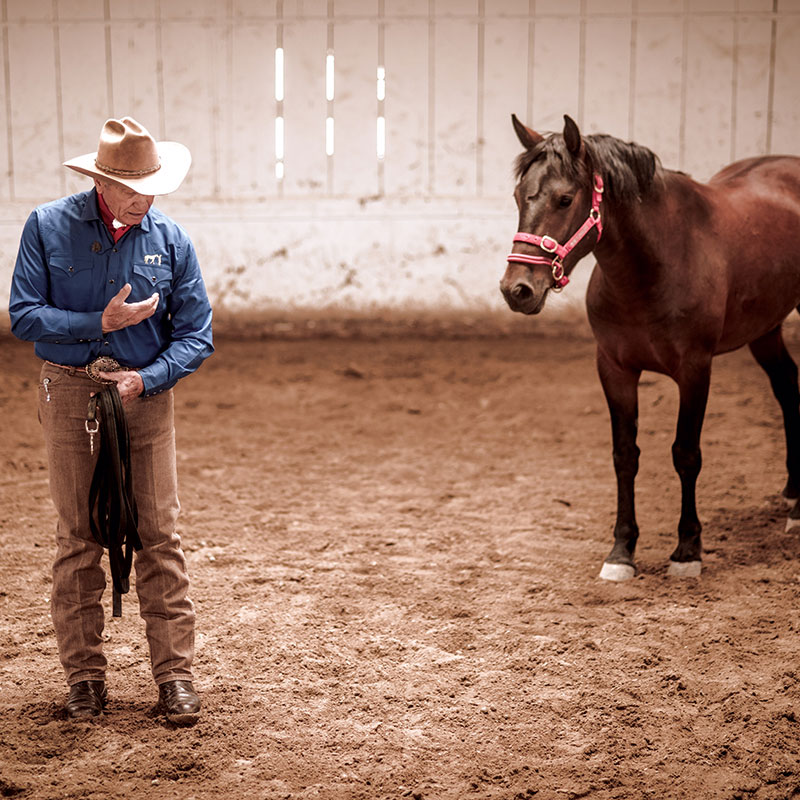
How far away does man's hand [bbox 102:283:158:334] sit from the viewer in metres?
2.78

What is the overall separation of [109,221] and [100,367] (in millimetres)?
424

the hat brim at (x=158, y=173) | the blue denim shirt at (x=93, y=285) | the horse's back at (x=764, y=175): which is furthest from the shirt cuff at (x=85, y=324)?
the horse's back at (x=764, y=175)

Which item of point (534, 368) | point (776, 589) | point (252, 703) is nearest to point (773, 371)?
point (776, 589)

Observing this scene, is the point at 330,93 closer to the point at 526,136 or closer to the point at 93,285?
the point at 526,136

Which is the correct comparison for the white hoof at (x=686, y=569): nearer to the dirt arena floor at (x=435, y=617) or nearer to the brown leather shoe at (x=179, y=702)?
the dirt arena floor at (x=435, y=617)

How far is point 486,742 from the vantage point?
2.89 m

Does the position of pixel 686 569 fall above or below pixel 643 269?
below

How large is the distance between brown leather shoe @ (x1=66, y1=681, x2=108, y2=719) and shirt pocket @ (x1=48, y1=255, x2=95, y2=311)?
43.6 inches

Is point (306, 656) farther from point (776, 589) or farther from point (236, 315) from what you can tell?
point (236, 315)

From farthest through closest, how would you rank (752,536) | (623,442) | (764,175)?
1. (764,175)
2. (752,536)
3. (623,442)

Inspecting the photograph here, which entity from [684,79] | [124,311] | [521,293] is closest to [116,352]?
[124,311]

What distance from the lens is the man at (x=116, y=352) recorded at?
286 centimetres

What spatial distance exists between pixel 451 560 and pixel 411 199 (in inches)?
180

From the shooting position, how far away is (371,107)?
8281 mm
